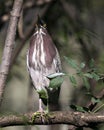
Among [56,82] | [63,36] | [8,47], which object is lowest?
[56,82]

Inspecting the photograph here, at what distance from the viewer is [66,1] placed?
275 cm

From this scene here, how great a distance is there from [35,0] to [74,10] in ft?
0.79

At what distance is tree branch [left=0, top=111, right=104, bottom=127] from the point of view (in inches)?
54.5

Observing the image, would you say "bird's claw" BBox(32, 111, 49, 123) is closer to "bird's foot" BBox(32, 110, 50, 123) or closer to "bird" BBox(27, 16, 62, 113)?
"bird's foot" BBox(32, 110, 50, 123)

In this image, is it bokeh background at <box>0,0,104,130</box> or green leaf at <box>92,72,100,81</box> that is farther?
bokeh background at <box>0,0,104,130</box>

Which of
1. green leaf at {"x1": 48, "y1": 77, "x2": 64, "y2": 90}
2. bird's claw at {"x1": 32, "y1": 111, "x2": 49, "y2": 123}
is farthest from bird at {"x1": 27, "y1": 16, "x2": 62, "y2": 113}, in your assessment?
green leaf at {"x1": 48, "y1": 77, "x2": 64, "y2": 90}

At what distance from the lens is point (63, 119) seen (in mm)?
1442

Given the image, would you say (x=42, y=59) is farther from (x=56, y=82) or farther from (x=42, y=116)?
(x=56, y=82)

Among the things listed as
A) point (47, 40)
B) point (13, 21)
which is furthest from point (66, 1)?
point (13, 21)

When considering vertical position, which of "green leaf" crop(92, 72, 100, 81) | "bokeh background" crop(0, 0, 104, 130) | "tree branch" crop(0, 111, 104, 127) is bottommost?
"tree branch" crop(0, 111, 104, 127)

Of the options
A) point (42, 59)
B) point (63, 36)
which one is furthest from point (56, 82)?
point (63, 36)

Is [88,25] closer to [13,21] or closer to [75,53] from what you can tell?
[75,53]

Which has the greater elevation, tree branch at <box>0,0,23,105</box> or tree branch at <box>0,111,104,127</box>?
tree branch at <box>0,0,23,105</box>

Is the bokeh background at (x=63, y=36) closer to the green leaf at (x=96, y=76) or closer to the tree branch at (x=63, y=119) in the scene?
the tree branch at (x=63, y=119)
